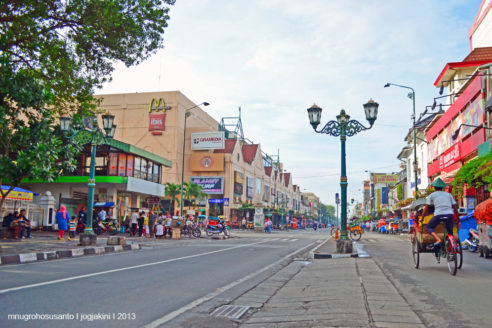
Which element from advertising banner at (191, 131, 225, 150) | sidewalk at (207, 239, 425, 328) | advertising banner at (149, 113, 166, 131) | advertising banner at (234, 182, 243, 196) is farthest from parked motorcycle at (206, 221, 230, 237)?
advertising banner at (234, 182, 243, 196)

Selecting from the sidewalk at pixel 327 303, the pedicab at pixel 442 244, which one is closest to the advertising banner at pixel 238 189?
the pedicab at pixel 442 244

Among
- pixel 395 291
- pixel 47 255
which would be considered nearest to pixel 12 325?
pixel 395 291

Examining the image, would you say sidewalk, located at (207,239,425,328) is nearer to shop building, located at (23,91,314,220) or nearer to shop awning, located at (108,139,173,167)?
shop awning, located at (108,139,173,167)

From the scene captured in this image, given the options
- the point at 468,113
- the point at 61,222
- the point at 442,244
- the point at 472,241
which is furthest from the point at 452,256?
the point at 468,113

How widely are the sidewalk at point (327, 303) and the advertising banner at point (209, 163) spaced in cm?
5528

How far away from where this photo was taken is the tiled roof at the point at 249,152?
79.3 meters

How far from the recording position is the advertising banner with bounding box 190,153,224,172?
63969mm

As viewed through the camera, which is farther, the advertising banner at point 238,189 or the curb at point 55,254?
the advertising banner at point 238,189

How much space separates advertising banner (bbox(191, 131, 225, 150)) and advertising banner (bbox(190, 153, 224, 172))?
6.35 ft

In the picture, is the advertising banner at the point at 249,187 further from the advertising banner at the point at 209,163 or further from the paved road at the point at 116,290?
the paved road at the point at 116,290

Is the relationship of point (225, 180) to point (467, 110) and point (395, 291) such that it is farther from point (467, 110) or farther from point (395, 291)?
point (395, 291)

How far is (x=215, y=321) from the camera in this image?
5.01 meters

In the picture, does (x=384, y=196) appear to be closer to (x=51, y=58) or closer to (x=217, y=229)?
(x=217, y=229)

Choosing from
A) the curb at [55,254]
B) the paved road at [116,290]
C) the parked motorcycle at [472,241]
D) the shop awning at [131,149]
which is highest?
the shop awning at [131,149]
